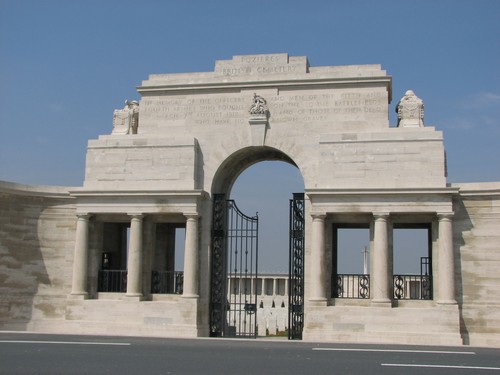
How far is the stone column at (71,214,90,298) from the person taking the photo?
2984cm

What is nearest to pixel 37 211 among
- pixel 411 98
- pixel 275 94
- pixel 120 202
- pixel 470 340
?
pixel 120 202

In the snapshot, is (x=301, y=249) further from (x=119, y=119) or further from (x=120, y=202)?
(x=119, y=119)

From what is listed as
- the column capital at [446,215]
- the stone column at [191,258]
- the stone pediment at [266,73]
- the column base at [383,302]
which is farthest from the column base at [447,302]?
the stone column at [191,258]

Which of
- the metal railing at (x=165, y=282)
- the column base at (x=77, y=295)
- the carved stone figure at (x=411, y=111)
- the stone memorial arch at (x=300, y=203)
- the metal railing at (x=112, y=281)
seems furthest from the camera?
the metal railing at (x=165, y=282)

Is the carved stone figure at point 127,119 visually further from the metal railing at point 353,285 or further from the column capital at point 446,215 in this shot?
the column capital at point 446,215

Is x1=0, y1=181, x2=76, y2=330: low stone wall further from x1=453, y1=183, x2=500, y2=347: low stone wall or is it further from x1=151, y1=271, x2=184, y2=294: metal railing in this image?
x1=453, y1=183, x2=500, y2=347: low stone wall

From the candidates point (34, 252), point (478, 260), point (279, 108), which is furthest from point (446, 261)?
→ point (34, 252)

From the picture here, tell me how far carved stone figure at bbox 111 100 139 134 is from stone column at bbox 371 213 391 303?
38.4ft

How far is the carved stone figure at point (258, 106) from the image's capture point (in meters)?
29.8

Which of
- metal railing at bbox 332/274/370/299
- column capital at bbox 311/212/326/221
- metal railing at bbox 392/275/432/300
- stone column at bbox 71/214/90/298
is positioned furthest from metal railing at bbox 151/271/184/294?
metal railing at bbox 392/275/432/300

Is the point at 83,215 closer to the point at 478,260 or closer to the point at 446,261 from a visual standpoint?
the point at 446,261

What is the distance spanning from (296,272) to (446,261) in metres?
6.14

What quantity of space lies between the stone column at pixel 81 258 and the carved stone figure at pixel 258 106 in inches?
337

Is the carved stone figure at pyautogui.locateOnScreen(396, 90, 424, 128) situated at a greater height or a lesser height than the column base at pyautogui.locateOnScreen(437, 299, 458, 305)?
greater
